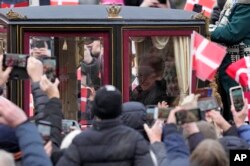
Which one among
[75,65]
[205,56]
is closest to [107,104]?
[205,56]

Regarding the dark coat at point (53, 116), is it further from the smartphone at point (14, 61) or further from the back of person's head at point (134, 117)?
the back of person's head at point (134, 117)

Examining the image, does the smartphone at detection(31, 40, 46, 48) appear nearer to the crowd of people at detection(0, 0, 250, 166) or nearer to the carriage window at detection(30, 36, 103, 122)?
the carriage window at detection(30, 36, 103, 122)

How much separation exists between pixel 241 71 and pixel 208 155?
3634 millimetres

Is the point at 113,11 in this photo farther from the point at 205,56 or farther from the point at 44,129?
the point at 44,129

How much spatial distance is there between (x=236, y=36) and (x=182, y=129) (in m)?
3.40

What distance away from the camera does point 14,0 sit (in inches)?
501

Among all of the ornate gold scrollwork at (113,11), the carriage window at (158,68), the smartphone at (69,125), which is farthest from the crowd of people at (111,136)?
the ornate gold scrollwork at (113,11)

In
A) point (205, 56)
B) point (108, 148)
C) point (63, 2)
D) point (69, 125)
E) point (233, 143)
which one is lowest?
point (69, 125)

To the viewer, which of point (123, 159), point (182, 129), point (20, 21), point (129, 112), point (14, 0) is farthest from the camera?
point (14, 0)

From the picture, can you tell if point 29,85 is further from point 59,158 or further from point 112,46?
point 59,158

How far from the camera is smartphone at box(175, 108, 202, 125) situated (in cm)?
738

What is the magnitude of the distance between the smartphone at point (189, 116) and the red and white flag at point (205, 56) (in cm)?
222

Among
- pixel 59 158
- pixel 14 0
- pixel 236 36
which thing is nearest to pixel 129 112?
pixel 59 158

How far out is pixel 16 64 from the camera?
26.5 feet
